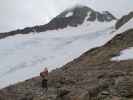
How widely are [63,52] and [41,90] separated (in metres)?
84.7

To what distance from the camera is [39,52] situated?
125938mm

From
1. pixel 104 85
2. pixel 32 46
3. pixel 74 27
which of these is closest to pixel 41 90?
pixel 104 85

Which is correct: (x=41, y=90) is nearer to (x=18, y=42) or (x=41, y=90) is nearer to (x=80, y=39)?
(x=80, y=39)

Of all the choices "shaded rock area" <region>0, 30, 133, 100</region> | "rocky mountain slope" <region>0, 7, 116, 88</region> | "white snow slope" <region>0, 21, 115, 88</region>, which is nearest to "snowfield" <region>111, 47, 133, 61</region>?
"shaded rock area" <region>0, 30, 133, 100</region>

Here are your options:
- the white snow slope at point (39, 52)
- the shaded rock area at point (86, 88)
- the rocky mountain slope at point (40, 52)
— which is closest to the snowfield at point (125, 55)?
the shaded rock area at point (86, 88)

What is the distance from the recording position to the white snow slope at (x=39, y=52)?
9306cm

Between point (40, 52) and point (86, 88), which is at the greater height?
point (40, 52)

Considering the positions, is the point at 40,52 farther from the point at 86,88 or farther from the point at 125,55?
the point at 86,88

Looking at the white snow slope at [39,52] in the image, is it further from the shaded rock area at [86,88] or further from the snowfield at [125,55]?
the shaded rock area at [86,88]

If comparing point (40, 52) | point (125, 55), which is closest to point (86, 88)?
point (125, 55)

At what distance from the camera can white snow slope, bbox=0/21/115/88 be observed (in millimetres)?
93062

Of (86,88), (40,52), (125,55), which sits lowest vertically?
(86,88)

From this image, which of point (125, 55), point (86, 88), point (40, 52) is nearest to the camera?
point (86, 88)

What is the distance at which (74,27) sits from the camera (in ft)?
623
